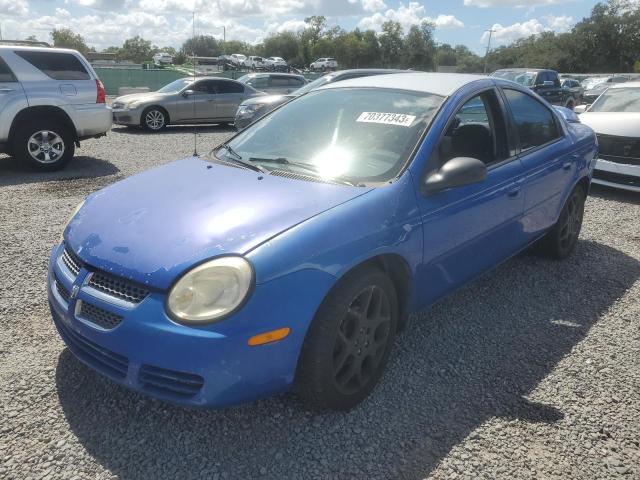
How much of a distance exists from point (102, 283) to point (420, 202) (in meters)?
1.60

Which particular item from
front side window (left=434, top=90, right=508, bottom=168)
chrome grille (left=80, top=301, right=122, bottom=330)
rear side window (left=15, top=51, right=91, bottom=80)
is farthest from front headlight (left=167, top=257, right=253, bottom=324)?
rear side window (left=15, top=51, right=91, bottom=80)

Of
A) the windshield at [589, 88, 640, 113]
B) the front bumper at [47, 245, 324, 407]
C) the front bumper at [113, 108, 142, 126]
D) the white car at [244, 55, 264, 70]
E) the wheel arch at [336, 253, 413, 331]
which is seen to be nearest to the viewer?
the front bumper at [47, 245, 324, 407]

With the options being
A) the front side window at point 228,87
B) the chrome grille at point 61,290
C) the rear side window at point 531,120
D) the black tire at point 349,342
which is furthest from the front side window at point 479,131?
the front side window at point 228,87

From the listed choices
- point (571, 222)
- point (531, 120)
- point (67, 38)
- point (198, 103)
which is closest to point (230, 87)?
point (198, 103)

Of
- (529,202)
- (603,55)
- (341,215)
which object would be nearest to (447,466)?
(341,215)

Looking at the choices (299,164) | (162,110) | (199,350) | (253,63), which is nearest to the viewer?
(199,350)

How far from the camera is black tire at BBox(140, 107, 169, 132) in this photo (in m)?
12.8

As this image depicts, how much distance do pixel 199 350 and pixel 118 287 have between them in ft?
1.58

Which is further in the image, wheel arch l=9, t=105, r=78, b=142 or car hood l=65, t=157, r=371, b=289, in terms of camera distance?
wheel arch l=9, t=105, r=78, b=142

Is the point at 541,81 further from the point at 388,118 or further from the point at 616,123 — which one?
the point at 388,118

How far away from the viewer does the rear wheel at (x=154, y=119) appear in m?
12.8

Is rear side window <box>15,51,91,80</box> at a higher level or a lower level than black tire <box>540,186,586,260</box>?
higher

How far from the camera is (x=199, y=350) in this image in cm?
204

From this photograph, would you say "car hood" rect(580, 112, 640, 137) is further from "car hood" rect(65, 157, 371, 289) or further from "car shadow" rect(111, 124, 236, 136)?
"car shadow" rect(111, 124, 236, 136)
